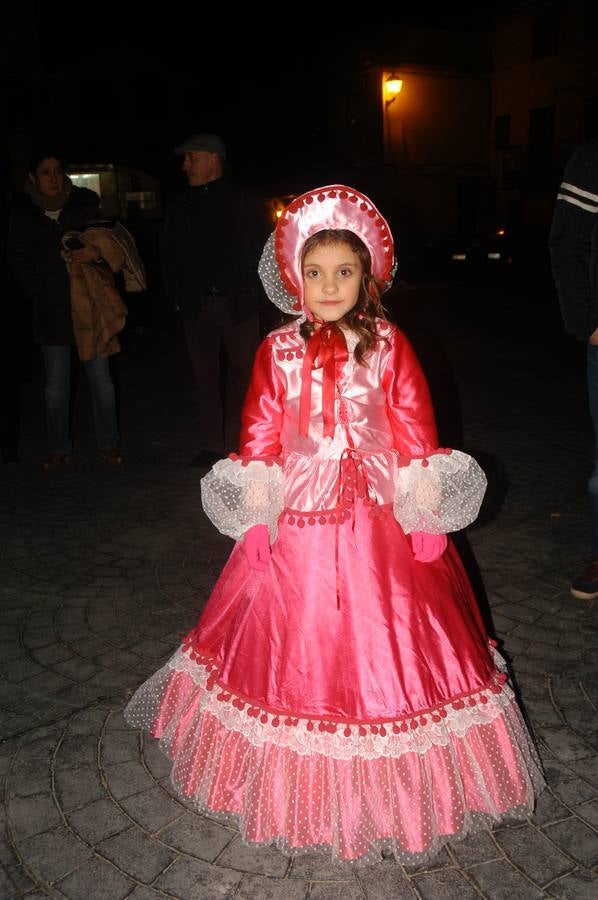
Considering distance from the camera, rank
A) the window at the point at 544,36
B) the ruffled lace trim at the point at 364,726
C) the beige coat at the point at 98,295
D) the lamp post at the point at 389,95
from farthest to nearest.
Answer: the window at the point at 544,36, the lamp post at the point at 389,95, the beige coat at the point at 98,295, the ruffled lace trim at the point at 364,726

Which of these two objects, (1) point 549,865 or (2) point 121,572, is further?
(2) point 121,572

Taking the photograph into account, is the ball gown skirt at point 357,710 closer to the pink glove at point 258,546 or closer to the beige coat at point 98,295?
the pink glove at point 258,546

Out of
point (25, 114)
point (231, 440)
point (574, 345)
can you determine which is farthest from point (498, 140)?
point (231, 440)

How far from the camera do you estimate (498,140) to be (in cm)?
3444

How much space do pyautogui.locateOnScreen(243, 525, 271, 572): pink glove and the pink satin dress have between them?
0.03m

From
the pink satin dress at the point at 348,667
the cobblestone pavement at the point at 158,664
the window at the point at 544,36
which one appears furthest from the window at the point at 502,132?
the pink satin dress at the point at 348,667

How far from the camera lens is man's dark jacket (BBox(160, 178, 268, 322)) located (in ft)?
18.5

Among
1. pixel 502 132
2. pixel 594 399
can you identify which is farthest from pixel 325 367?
pixel 502 132

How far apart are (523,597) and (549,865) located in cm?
174

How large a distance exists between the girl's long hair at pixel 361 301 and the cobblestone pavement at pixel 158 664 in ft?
5.02

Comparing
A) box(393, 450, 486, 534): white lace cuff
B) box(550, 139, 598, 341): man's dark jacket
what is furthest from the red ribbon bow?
box(550, 139, 598, 341): man's dark jacket

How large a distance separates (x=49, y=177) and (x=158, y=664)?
3.74 m

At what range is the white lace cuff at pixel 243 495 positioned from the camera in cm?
242

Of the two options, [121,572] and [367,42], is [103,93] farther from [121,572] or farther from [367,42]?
[121,572]
